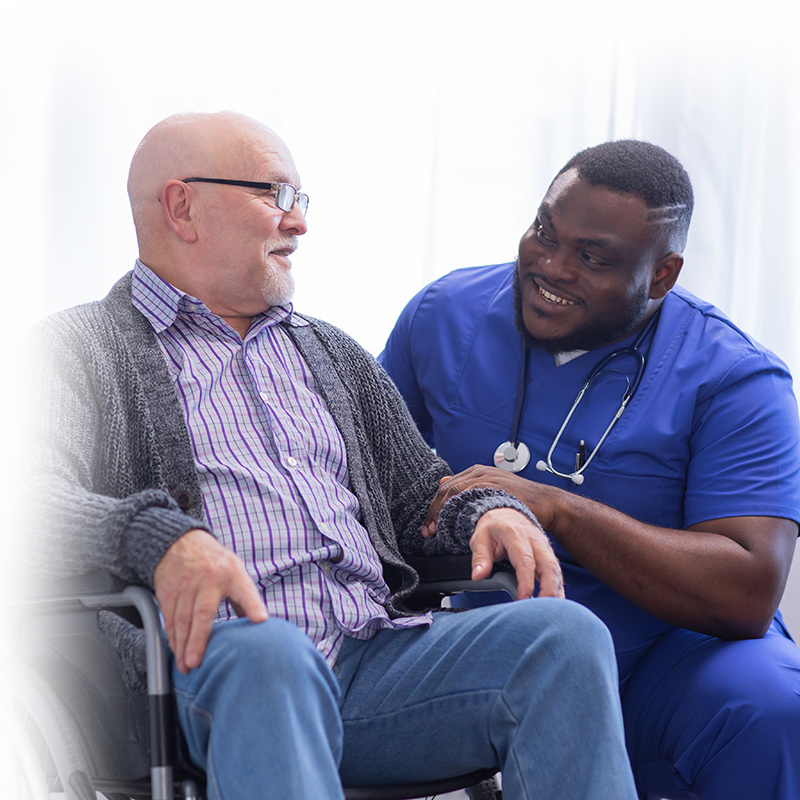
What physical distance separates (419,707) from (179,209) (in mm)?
802

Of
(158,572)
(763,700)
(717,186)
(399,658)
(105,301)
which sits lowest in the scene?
(763,700)

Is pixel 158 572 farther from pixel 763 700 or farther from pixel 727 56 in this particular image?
pixel 727 56

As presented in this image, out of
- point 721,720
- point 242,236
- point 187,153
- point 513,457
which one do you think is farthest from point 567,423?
point 187,153

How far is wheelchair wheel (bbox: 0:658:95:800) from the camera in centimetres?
115

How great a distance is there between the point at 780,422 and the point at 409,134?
106 centimetres

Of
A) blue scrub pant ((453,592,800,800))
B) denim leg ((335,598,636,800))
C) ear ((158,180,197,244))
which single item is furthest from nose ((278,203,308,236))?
blue scrub pant ((453,592,800,800))

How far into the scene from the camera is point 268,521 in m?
1.35

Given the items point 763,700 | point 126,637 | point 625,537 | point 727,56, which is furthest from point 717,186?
point 126,637

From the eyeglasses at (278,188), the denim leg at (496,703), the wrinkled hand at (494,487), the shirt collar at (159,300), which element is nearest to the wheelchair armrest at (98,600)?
Answer: the denim leg at (496,703)

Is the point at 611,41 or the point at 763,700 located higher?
the point at 611,41

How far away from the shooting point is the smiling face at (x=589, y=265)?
70.9 inches

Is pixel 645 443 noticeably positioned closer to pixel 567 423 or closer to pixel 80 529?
pixel 567 423

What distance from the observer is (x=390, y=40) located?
2301 mm

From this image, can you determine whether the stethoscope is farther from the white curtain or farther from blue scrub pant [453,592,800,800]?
the white curtain
